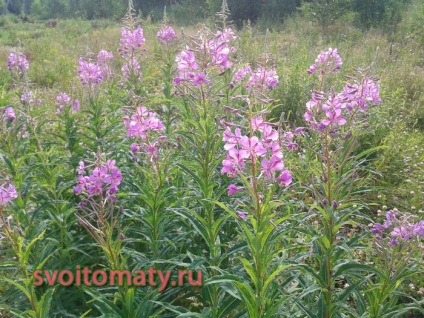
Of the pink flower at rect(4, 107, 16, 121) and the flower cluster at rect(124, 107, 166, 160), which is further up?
the flower cluster at rect(124, 107, 166, 160)

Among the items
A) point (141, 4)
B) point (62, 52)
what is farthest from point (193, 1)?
point (62, 52)

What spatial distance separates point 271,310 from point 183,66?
60.2 inches

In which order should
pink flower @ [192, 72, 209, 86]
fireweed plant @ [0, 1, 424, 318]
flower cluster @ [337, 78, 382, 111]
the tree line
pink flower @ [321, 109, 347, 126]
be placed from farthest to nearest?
1. the tree line
2. pink flower @ [192, 72, 209, 86]
3. flower cluster @ [337, 78, 382, 111]
4. pink flower @ [321, 109, 347, 126]
5. fireweed plant @ [0, 1, 424, 318]

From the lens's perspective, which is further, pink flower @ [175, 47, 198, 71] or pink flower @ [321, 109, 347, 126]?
pink flower @ [175, 47, 198, 71]

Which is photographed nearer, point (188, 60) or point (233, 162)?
point (233, 162)

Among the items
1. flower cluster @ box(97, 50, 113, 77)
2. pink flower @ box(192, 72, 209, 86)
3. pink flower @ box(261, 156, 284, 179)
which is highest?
pink flower @ box(192, 72, 209, 86)

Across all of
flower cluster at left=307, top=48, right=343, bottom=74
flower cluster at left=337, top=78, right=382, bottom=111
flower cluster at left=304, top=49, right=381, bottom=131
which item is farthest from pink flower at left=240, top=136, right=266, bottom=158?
flower cluster at left=307, top=48, right=343, bottom=74

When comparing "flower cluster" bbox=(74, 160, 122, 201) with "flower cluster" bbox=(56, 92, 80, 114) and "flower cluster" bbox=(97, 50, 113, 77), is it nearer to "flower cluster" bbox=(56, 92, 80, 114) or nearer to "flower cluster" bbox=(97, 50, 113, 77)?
"flower cluster" bbox=(56, 92, 80, 114)

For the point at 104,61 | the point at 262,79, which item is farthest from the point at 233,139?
the point at 104,61

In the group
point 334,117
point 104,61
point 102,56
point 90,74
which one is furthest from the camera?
point 104,61

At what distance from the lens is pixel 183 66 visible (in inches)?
101

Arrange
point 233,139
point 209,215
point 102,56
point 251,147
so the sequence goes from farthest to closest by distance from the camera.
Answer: point 102,56, point 209,215, point 233,139, point 251,147

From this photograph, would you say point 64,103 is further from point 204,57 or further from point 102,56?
point 204,57

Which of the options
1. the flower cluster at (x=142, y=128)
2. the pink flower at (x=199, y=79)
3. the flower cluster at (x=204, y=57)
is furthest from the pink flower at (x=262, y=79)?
the flower cluster at (x=142, y=128)
